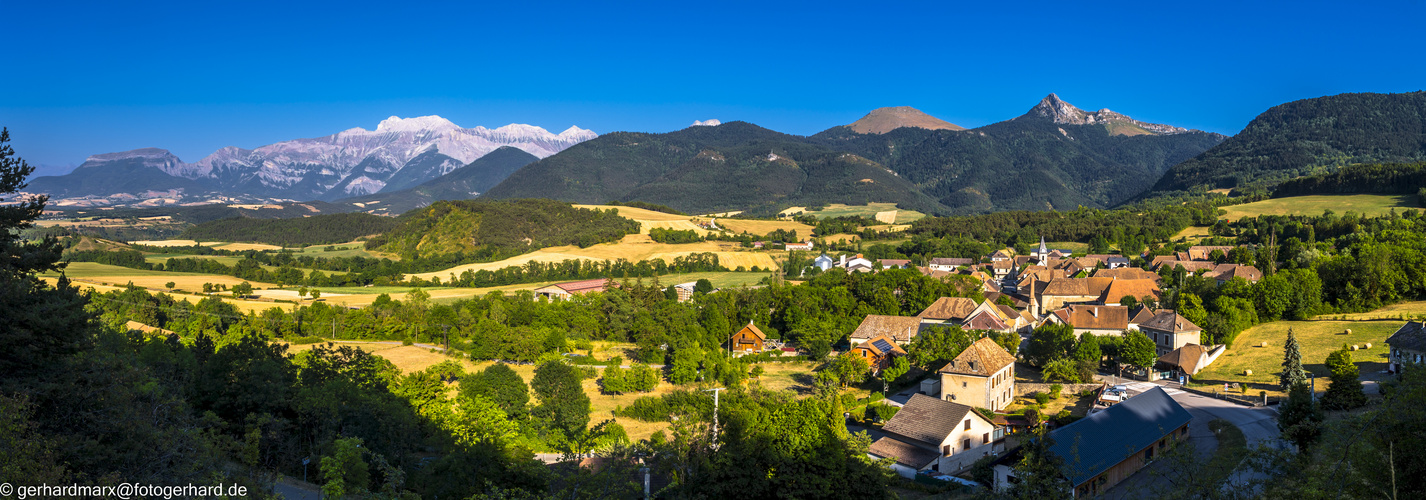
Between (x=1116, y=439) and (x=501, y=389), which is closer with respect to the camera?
(x=1116, y=439)

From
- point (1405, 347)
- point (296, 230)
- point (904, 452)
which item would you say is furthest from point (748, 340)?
point (296, 230)

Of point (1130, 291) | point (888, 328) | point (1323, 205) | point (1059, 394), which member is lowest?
point (1059, 394)

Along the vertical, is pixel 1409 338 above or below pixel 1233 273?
below

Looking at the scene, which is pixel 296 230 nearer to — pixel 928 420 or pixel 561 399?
pixel 561 399

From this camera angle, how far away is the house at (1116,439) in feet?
75.3

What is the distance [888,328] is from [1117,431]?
24.5 meters

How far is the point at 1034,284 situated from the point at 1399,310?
1022 inches

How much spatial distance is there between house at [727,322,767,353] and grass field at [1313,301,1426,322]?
3520 centimetres

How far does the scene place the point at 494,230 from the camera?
108m

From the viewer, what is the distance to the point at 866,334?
1954 inches

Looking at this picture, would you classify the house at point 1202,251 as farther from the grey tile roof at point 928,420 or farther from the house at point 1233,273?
the grey tile roof at point 928,420

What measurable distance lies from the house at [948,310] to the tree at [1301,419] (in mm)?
25599

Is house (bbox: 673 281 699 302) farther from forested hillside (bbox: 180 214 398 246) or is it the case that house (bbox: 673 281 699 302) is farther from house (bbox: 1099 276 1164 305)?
forested hillside (bbox: 180 214 398 246)

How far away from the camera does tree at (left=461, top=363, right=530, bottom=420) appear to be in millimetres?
31664
